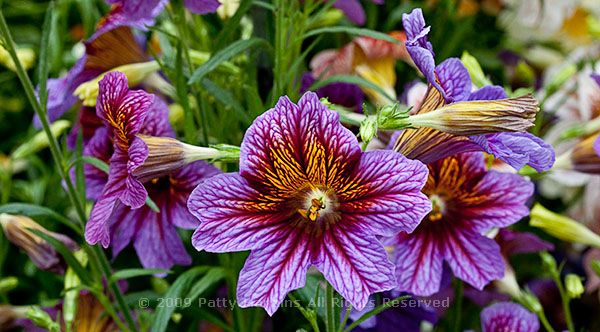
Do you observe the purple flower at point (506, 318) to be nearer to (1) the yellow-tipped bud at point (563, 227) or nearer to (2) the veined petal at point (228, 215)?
(1) the yellow-tipped bud at point (563, 227)

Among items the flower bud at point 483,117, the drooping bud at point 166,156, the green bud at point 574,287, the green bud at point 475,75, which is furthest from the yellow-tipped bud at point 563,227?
the drooping bud at point 166,156

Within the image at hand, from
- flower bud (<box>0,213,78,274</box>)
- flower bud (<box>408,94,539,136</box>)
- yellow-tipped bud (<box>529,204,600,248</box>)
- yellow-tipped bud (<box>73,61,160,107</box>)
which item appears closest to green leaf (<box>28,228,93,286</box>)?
flower bud (<box>0,213,78,274</box>)

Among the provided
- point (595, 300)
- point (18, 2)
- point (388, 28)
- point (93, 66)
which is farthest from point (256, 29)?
point (18, 2)

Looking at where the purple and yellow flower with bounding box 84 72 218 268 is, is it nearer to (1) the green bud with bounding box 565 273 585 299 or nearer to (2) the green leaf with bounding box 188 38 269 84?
(2) the green leaf with bounding box 188 38 269 84

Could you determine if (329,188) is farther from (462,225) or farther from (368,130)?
(462,225)

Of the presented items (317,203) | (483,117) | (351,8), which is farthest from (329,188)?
(351,8)

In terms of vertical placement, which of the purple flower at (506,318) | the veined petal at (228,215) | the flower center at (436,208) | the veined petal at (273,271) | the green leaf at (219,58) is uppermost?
the green leaf at (219,58)

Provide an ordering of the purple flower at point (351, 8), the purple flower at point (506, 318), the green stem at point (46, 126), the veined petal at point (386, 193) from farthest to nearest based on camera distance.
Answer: the purple flower at point (351, 8) → the purple flower at point (506, 318) → the green stem at point (46, 126) → the veined petal at point (386, 193)
